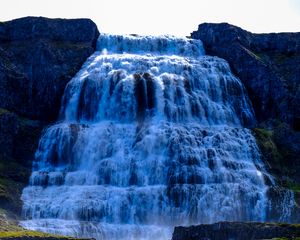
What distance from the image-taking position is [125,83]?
358 ft

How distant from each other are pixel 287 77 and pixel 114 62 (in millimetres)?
28281

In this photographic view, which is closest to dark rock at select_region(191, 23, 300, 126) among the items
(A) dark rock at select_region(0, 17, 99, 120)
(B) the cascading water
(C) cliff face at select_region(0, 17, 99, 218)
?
→ (B) the cascading water

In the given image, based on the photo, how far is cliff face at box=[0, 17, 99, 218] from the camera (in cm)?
10056

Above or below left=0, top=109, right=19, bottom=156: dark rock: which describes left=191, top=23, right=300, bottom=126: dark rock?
above

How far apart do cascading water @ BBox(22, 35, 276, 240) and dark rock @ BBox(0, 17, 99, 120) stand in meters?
2.50

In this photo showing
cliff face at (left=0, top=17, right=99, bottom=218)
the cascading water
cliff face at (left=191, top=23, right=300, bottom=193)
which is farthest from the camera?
cliff face at (left=191, top=23, right=300, bottom=193)

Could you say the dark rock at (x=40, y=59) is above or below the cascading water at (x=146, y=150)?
above

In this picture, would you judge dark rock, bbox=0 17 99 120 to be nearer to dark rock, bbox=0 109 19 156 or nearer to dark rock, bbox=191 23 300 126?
dark rock, bbox=0 109 19 156

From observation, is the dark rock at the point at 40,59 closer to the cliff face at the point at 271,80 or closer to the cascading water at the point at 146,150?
the cascading water at the point at 146,150

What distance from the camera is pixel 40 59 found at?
381 ft

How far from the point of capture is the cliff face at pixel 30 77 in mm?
100556

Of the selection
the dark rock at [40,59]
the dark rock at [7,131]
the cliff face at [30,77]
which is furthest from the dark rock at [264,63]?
the dark rock at [7,131]

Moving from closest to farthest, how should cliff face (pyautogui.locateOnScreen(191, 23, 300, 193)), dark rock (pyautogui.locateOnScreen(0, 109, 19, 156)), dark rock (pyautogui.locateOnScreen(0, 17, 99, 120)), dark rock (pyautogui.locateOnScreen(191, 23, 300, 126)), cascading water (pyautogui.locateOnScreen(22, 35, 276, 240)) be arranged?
cascading water (pyautogui.locateOnScreen(22, 35, 276, 240)), dark rock (pyautogui.locateOnScreen(0, 109, 19, 156)), cliff face (pyautogui.locateOnScreen(191, 23, 300, 193)), dark rock (pyautogui.locateOnScreen(0, 17, 99, 120)), dark rock (pyautogui.locateOnScreen(191, 23, 300, 126))

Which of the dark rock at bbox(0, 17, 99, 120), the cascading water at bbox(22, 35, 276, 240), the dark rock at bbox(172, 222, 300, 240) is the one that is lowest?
the dark rock at bbox(172, 222, 300, 240)
